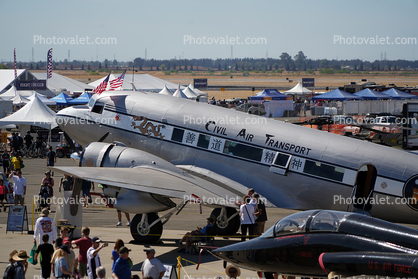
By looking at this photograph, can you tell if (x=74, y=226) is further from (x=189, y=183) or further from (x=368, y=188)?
(x=368, y=188)

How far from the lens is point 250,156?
16328 mm

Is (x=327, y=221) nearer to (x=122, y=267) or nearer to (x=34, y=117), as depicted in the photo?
(x=122, y=267)

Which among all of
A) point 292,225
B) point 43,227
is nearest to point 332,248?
point 292,225

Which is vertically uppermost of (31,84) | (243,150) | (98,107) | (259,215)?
(31,84)

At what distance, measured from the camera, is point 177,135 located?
1762 cm

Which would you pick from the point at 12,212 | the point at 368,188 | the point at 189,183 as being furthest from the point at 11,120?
the point at 368,188

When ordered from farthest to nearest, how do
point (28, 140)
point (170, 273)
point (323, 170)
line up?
point (28, 140), point (323, 170), point (170, 273)

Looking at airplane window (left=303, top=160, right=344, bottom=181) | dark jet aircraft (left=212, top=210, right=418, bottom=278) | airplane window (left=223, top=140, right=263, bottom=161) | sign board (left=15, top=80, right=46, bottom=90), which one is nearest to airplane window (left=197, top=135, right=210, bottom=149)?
airplane window (left=223, top=140, right=263, bottom=161)

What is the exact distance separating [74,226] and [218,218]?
4.92 metres

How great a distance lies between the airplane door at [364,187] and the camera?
45.1ft

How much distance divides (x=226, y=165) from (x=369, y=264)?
829 centimetres

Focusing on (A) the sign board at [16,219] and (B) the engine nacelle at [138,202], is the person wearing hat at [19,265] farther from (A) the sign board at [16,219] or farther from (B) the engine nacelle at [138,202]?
(A) the sign board at [16,219]

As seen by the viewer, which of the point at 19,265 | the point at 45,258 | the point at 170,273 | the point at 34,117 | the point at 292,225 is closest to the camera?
the point at 19,265

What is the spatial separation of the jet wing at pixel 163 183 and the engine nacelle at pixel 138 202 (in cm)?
52
